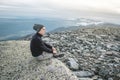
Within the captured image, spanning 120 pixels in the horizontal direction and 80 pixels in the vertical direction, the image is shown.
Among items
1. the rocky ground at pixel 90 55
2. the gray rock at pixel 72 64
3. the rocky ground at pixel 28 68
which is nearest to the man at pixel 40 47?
the rocky ground at pixel 28 68

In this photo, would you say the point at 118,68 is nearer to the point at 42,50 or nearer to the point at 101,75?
the point at 101,75

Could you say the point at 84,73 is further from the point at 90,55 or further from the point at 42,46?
the point at 90,55

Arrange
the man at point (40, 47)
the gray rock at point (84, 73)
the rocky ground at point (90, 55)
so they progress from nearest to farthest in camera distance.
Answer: the man at point (40, 47), the gray rock at point (84, 73), the rocky ground at point (90, 55)

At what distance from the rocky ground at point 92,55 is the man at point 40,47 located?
2391 mm

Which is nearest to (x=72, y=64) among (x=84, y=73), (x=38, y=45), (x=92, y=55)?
(x=84, y=73)

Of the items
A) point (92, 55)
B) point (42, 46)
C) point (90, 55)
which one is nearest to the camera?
point (42, 46)

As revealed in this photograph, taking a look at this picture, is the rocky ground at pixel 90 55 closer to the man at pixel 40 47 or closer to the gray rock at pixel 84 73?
the gray rock at pixel 84 73

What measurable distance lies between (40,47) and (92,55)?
696 cm

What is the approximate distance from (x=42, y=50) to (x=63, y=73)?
1651 millimetres

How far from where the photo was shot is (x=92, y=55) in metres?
20.4

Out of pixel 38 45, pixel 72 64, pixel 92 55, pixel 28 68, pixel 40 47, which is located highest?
pixel 38 45

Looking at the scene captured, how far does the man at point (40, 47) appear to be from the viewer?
47.1ft

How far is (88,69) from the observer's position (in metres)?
17.2

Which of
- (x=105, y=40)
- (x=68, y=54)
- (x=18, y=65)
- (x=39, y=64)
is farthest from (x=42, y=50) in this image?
(x=105, y=40)
